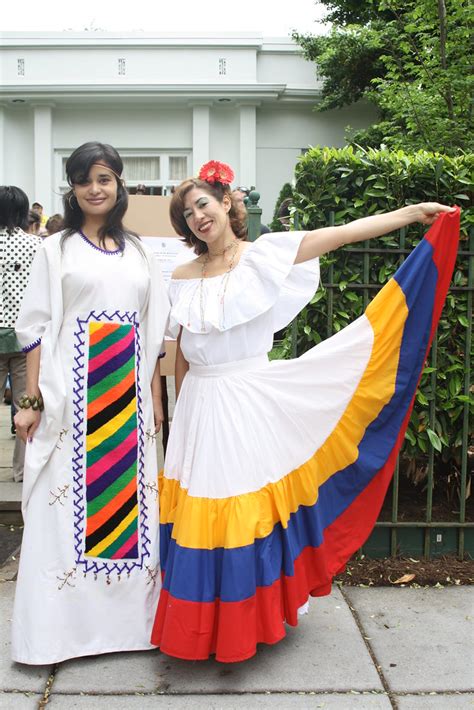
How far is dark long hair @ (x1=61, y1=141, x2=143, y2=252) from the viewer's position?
3.13m

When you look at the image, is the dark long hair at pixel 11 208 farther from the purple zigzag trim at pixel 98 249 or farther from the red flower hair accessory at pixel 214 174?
the red flower hair accessory at pixel 214 174

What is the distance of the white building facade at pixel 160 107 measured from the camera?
57.8ft

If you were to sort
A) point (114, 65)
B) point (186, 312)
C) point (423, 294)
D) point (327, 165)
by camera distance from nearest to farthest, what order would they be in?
1. point (186, 312)
2. point (423, 294)
3. point (327, 165)
4. point (114, 65)

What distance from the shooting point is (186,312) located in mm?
3104

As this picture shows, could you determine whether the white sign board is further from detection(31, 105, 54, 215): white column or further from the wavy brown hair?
detection(31, 105, 54, 215): white column

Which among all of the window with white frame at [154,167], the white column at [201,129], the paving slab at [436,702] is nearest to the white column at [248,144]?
the white column at [201,129]

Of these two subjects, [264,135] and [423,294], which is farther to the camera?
[264,135]

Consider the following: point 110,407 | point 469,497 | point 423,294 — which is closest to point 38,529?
point 110,407

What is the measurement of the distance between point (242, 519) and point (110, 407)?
741 millimetres

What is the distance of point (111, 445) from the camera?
10.4ft

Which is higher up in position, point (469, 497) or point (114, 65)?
point (114, 65)

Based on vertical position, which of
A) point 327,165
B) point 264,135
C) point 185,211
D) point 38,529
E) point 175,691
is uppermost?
point 264,135

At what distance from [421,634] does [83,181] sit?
2510 millimetres

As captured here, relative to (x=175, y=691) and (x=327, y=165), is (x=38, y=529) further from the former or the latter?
(x=327, y=165)
